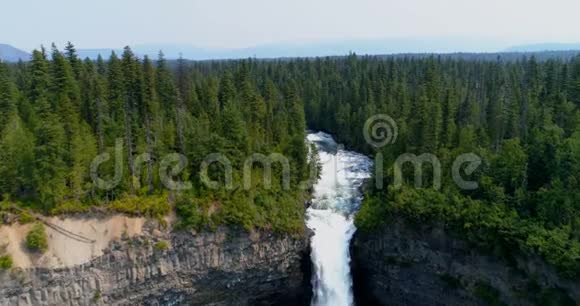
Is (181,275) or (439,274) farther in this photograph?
(181,275)

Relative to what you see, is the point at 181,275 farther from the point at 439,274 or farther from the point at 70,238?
the point at 439,274

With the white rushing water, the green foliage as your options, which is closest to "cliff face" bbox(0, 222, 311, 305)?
the white rushing water

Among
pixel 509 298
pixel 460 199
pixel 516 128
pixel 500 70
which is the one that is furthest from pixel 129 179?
pixel 500 70

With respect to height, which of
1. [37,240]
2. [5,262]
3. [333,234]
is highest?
[37,240]

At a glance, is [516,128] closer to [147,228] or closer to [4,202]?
[147,228]

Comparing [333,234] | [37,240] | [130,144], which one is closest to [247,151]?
[130,144]

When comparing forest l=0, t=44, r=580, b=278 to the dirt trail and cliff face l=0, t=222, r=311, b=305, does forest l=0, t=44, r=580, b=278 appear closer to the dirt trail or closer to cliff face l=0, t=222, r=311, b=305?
the dirt trail
